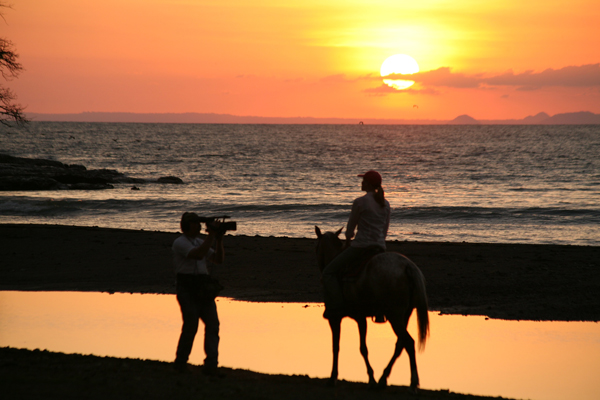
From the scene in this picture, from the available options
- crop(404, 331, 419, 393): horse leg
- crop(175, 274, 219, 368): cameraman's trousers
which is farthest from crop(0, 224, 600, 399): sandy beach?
crop(175, 274, 219, 368): cameraman's trousers

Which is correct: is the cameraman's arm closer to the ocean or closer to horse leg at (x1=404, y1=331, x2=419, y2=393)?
horse leg at (x1=404, y1=331, x2=419, y2=393)

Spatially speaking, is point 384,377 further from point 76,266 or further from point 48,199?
point 48,199

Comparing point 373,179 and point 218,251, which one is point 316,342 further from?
point 373,179

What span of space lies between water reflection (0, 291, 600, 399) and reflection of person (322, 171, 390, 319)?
1.06 m

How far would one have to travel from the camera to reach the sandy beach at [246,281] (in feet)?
18.5

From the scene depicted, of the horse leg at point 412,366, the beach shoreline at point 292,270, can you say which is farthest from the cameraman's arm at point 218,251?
the beach shoreline at point 292,270

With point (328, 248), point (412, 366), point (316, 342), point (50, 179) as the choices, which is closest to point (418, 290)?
point (412, 366)

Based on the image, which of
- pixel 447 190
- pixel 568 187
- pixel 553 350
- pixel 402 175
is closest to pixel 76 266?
pixel 553 350

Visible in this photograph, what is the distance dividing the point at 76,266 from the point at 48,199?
19.2 metres

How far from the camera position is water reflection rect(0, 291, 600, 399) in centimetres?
676

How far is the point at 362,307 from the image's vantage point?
641 cm

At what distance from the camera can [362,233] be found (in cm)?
638

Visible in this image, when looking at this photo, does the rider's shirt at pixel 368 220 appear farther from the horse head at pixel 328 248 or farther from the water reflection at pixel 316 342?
the water reflection at pixel 316 342

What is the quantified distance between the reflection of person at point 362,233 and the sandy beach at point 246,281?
1009mm
